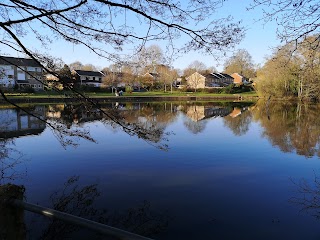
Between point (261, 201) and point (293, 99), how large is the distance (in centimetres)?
4108

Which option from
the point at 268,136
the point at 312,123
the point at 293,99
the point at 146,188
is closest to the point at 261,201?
the point at 146,188

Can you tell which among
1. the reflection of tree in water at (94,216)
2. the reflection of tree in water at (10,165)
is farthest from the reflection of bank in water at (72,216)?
the reflection of tree in water at (10,165)

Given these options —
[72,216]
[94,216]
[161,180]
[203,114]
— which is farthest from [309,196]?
[203,114]

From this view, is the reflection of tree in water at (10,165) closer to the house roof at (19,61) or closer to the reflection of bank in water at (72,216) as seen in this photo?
the reflection of bank in water at (72,216)

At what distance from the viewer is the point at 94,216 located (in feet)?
17.7

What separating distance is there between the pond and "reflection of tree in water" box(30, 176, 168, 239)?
0.02 m

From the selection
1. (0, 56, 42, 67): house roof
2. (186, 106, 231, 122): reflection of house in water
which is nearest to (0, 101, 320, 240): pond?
(0, 56, 42, 67): house roof

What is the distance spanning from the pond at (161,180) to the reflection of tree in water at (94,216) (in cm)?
2

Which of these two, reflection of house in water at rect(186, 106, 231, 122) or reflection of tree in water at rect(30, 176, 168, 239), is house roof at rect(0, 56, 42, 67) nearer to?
reflection of tree in water at rect(30, 176, 168, 239)

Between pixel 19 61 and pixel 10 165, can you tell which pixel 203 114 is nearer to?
pixel 10 165

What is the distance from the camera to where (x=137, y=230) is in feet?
16.4

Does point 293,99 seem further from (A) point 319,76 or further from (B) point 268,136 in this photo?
(A) point 319,76

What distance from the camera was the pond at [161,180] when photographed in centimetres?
464

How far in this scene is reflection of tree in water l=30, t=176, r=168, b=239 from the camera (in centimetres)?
478
